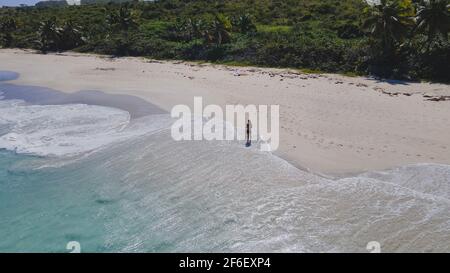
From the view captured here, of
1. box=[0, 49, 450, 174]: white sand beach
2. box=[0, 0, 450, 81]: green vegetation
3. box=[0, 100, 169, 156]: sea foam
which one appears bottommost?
box=[0, 100, 169, 156]: sea foam

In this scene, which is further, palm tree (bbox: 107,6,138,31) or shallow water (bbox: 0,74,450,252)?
palm tree (bbox: 107,6,138,31)

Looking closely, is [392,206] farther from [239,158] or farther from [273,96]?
[273,96]

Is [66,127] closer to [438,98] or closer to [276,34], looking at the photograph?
[438,98]

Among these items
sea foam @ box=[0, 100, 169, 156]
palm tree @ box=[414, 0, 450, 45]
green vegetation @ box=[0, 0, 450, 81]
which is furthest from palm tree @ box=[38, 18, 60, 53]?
palm tree @ box=[414, 0, 450, 45]

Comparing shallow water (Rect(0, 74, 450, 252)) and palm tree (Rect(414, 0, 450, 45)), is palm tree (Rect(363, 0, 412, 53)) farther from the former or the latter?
shallow water (Rect(0, 74, 450, 252))

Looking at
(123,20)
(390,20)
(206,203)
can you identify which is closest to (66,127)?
(206,203)
